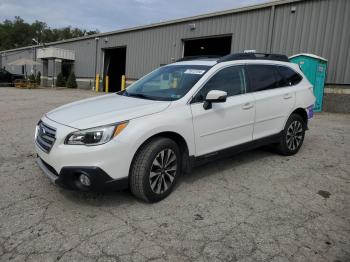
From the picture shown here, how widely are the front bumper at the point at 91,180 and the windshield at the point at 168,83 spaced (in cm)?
128

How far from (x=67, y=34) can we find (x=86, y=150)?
9163 cm

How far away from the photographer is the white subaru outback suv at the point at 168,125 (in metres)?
3.14

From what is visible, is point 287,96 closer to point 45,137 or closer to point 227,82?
point 227,82

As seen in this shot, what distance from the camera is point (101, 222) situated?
3139 millimetres

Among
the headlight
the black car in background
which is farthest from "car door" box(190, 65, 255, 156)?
the black car in background

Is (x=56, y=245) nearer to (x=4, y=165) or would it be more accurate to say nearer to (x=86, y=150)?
(x=86, y=150)

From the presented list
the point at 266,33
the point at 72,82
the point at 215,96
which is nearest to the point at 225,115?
the point at 215,96

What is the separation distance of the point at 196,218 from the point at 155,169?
71 cm

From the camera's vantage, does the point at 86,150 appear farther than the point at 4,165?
No

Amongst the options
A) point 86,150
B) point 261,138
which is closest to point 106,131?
point 86,150

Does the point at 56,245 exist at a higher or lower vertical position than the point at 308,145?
lower

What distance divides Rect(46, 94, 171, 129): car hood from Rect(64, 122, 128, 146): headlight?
58mm

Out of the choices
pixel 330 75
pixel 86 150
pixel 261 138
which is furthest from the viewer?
pixel 330 75

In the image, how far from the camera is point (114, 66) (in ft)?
93.0
